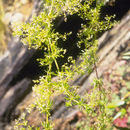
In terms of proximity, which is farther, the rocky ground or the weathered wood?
the weathered wood

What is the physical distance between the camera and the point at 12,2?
7.85 m

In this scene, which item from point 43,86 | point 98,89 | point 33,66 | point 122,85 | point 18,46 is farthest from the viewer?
point 18,46

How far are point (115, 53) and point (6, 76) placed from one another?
10.0 ft

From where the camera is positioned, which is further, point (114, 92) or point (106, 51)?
point (106, 51)

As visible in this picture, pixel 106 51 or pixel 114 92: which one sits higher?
pixel 106 51

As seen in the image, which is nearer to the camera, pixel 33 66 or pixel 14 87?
pixel 33 66

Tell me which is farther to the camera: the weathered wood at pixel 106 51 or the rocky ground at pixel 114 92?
the weathered wood at pixel 106 51

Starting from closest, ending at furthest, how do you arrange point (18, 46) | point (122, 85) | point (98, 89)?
point (98, 89), point (122, 85), point (18, 46)

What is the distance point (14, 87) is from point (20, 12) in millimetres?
2687

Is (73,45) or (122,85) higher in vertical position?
(73,45)

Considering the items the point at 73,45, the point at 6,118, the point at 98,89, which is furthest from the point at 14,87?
the point at 98,89

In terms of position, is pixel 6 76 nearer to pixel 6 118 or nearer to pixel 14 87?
pixel 14 87

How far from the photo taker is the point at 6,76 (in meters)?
5.11

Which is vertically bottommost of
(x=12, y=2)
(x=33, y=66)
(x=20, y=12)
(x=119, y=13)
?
(x=33, y=66)
